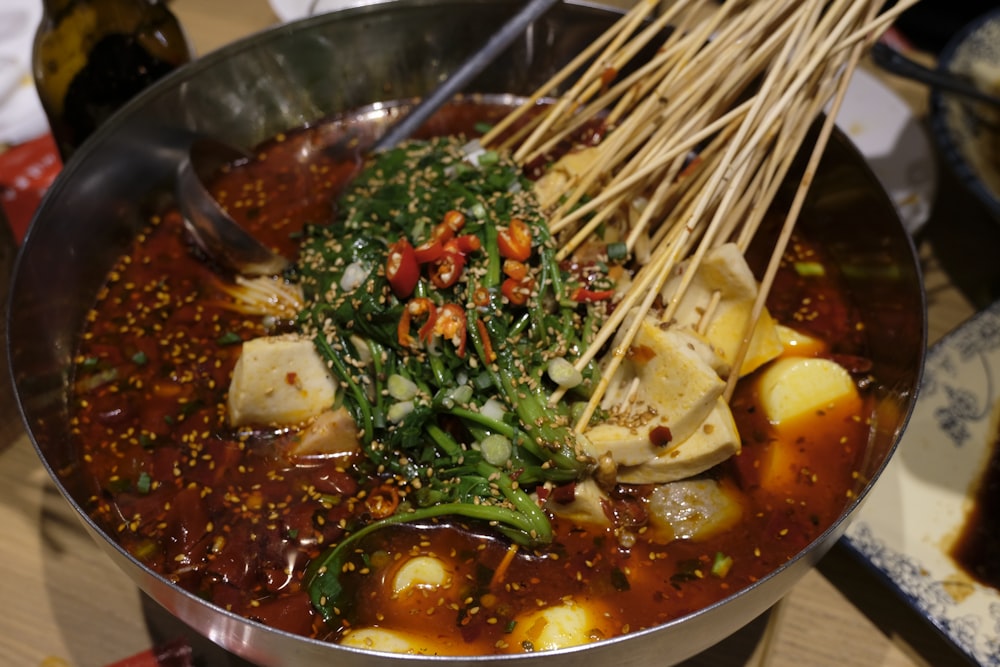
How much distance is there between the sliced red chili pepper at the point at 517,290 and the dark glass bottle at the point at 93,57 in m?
1.82

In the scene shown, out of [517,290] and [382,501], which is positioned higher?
[517,290]

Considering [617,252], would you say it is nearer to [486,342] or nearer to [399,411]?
[486,342]

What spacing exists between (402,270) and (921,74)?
217 centimetres

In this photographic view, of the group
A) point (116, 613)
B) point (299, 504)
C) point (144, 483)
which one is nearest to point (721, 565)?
point (299, 504)

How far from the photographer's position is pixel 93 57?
2.88 meters

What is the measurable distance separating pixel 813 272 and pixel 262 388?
5.78 ft

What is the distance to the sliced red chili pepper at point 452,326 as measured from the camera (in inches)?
78.7

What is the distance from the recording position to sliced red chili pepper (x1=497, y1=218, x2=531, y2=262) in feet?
6.91

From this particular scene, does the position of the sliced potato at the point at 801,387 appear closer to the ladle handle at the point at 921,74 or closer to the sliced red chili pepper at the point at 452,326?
the sliced red chili pepper at the point at 452,326

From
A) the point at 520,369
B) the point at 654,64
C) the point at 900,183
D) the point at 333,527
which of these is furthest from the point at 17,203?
the point at 900,183

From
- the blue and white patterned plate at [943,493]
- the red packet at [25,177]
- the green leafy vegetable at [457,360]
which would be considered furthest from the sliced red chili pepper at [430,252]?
the red packet at [25,177]

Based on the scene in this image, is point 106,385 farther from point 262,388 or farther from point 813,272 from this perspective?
point 813,272

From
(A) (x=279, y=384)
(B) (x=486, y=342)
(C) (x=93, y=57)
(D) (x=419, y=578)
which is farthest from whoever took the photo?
(C) (x=93, y=57)

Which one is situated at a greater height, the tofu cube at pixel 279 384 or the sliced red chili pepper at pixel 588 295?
the sliced red chili pepper at pixel 588 295
